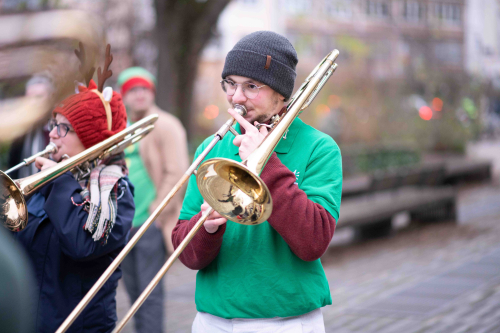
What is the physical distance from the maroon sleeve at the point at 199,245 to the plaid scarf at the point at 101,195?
12.7 inches

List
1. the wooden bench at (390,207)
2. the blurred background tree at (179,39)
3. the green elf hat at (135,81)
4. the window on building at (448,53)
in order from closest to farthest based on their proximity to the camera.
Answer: the green elf hat at (135,81) < the wooden bench at (390,207) < the blurred background tree at (179,39) < the window on building at (448,53)

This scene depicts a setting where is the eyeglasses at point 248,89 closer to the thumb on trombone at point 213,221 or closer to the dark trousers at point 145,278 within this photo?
the thumb on trombone at point 213,221

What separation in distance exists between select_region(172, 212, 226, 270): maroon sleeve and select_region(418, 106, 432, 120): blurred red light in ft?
58.5

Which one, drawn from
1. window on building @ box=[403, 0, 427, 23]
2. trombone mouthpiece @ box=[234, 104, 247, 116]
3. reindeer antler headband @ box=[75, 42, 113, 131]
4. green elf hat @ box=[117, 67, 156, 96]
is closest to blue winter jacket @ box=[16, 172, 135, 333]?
reindeer antler headband @ box=[75, 42, 113, 131]

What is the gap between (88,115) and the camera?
2438mm

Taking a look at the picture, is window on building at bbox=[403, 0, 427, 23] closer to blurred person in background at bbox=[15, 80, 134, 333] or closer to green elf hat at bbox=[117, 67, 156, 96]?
green elf hat at bbox=[117, 67, 156, 96]

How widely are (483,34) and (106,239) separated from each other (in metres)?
26.7

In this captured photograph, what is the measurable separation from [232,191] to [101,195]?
69 centimetres

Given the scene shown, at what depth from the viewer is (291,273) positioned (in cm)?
206

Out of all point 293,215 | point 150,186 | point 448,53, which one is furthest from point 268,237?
point 448,53

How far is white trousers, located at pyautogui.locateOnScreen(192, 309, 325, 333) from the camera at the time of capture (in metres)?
2.07

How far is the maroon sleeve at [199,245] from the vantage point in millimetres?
2055

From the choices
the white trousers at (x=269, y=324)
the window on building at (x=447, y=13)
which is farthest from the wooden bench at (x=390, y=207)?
the window on building at (x=447, y=13)

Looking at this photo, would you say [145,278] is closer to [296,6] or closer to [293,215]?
[293,215]
